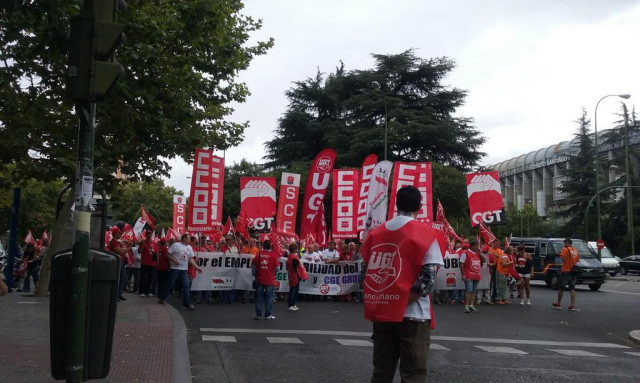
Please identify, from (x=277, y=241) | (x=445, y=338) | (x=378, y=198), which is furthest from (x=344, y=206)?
(x=445, y=338)

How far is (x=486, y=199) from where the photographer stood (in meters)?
21.8

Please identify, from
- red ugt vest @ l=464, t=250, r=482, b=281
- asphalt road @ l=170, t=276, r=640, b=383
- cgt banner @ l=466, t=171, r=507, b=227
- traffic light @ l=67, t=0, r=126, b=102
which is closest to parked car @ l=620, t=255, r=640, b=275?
cgt banner @ l=466, t=171, r=507, b=227

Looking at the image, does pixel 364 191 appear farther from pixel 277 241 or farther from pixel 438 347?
pixel 438 347

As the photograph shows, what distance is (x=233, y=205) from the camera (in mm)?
53062

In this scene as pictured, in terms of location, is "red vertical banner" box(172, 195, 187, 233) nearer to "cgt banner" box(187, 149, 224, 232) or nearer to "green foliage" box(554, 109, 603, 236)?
"cgt banner" box(187, 149, 224, 232)

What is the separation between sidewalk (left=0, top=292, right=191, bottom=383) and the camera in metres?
7.19

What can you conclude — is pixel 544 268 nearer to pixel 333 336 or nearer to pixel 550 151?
pixel 333 336

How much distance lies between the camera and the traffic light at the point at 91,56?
5215 mm

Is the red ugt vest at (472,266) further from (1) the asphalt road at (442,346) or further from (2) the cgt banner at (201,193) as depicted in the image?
(2) the cgt banner at (201,193)

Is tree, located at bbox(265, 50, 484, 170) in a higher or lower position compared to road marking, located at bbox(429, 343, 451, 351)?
higher

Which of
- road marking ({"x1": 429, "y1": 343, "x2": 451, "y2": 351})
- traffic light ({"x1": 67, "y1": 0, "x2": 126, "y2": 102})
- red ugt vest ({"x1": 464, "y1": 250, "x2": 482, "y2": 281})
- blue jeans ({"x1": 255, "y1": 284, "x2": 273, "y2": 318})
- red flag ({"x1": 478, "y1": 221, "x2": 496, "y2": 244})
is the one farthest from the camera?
red flag ({"x1": 478, "y1": 221, "x2": 496, "y2": 244})

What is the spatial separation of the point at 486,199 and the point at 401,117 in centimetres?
2258

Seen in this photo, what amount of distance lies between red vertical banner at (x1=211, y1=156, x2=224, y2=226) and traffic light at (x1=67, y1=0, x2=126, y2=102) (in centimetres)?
1414

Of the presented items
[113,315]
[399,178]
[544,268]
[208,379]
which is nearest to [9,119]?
[208,379]
